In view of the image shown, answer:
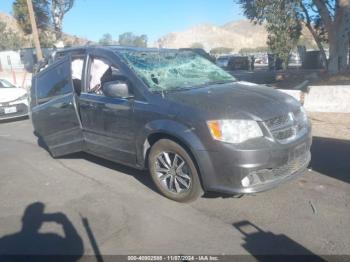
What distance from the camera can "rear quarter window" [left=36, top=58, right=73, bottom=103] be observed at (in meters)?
5.89

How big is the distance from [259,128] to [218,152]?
0.50 m

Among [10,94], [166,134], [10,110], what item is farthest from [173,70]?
[10,94]

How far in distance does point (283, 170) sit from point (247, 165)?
55 centimetres

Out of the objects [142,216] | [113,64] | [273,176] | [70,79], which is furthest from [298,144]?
[70,79]

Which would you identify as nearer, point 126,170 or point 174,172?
point 174,172

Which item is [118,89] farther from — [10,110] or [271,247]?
[10,110]

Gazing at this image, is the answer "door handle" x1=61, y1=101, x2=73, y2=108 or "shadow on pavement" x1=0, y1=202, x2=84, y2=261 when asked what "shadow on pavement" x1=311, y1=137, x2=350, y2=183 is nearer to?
"shadow on pavement" x1=0, y1=202, x2=84, y2=261

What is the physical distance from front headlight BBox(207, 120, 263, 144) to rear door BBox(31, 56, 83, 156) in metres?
2.53

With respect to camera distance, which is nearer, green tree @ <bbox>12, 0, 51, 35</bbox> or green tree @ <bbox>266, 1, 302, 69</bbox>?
green tree @ <bbox>266, 1, 302, 69</bbox>

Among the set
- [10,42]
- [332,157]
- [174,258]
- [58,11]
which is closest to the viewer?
[174,258]

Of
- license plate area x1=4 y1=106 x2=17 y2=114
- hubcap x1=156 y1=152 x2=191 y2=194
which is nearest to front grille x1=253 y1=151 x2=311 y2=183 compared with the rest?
hubcap x1=156 y1=152 x2=191 y2=194

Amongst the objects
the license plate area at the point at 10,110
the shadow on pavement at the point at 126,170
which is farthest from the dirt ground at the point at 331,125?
the license plate area at the point at 10,110

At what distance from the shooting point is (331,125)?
810 cm

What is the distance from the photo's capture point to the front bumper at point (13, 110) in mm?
10977
